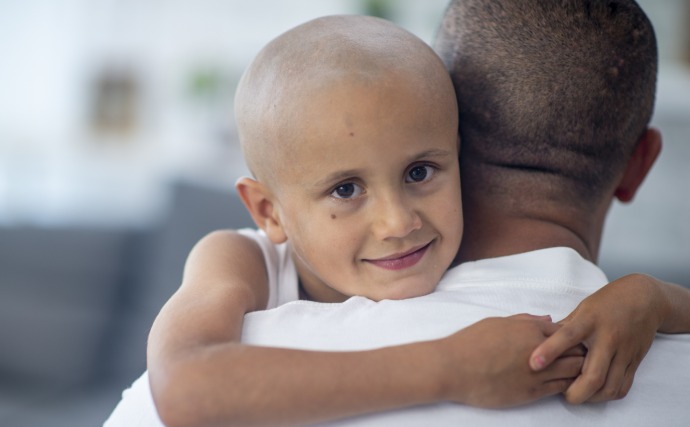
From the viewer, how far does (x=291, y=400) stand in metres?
0.76

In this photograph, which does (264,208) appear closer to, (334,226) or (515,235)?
(334,226)

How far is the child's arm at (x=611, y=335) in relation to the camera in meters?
0.80

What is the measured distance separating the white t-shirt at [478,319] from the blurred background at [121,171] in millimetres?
2051

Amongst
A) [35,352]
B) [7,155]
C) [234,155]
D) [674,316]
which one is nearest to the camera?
[674,316]

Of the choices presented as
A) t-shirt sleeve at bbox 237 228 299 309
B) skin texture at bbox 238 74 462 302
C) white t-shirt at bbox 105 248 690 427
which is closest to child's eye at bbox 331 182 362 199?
skin texture at bbox 238 74 462 302

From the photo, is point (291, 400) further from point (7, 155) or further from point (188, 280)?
point (7, 155)

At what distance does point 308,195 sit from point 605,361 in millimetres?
411

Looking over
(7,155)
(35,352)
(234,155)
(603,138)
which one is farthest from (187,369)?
(7,155)

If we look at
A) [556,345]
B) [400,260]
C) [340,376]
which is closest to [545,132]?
[400,260]

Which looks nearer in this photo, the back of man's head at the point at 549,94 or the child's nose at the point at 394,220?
the child's nose at the point at 394,220

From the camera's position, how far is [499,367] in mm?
778

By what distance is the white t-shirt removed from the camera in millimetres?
806

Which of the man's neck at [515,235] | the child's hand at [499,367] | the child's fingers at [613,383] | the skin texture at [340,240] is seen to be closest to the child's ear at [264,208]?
the skin texture at [340,240]

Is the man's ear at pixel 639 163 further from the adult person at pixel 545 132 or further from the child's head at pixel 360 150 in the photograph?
the child's head at pixel 360 150
